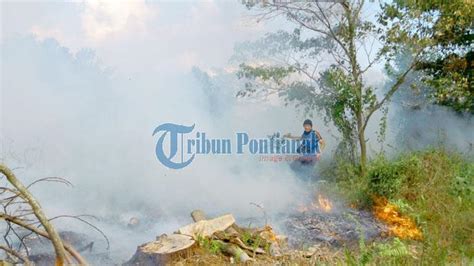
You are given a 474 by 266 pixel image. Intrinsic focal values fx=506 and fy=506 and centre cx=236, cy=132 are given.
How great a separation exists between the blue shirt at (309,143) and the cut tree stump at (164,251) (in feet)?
14.1

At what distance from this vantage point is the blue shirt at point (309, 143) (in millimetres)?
9336

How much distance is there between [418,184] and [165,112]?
4.59 m

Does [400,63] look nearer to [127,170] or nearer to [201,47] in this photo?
[201,47]

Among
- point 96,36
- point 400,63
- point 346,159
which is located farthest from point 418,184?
point 96,36

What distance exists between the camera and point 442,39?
9188 millimetres

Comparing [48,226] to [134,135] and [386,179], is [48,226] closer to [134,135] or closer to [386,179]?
[386,179]

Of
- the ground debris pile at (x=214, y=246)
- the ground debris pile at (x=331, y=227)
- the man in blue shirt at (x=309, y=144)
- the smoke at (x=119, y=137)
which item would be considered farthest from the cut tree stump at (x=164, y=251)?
the man in blue shirt at (x=309, y=144)

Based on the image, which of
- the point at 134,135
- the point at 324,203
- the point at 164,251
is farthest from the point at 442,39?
the point at 164,251

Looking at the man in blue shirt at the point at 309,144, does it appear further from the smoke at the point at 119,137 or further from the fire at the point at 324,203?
the fire at the point at 324,203

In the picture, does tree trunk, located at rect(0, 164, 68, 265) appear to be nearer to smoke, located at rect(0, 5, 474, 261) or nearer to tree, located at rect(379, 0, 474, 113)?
smoke, located at rect(0, 5, 474, 261)

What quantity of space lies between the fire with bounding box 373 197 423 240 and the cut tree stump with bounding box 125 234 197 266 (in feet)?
8.27

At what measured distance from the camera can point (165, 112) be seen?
9250mm

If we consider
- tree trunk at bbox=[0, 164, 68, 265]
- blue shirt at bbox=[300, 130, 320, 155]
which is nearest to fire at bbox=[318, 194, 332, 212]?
blue shirt at bbox=[300, 130, 320, 155]

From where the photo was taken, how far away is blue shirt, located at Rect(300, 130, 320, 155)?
934 cm
